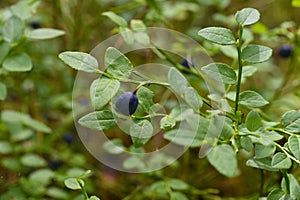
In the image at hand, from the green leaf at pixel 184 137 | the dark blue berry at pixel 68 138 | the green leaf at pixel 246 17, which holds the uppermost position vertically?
the green leaf at pixel 246 17

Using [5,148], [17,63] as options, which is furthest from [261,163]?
[5,148]

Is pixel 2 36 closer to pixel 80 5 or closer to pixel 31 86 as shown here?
pixel 31 86

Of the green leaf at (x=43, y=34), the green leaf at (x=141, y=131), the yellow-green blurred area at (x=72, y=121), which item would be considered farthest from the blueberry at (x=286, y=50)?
the green leaf at (x=141, y=131)

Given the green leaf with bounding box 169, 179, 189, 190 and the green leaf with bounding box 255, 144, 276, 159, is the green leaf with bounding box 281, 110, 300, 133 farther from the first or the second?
the green leaf with bounding box 169, 179, 189, 190

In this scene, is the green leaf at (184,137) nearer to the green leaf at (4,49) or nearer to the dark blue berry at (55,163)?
the green leaf at (4,49)

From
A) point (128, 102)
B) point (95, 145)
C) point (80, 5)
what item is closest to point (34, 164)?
point (95, 145)

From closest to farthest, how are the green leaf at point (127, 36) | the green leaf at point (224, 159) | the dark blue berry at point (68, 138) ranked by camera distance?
the green leaf at point (224, 159), the green leaf at point (127, 36), the dark blue berry at point (68, 138)

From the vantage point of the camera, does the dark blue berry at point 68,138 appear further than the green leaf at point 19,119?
Yes

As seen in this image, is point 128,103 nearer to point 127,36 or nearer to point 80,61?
point 80,61
